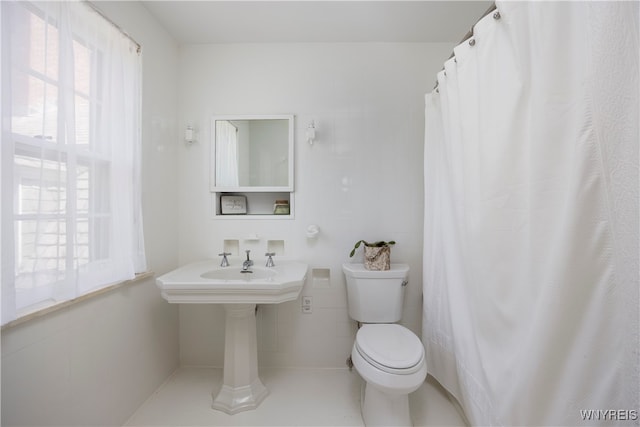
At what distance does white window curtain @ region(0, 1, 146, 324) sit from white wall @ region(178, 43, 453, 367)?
55 centimetres

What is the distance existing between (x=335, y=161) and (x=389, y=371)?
1.25m

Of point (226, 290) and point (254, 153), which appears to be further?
point (254, 153)

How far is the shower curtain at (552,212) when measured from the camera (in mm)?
563

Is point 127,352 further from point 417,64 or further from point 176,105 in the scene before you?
point 417,64

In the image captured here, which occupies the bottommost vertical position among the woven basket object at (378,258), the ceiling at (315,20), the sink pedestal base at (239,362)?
the sink pedestal base at (239,362)

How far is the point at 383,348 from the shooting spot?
1.19m

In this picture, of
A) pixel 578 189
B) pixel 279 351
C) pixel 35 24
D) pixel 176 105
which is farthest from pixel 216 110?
pixel 578 189

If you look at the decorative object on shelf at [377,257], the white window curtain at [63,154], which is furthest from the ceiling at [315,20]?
the decorative object on shelf at [377,257]

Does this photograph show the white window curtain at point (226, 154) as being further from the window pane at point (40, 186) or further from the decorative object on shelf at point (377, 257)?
the decorative object on shelf at point (377, 257)

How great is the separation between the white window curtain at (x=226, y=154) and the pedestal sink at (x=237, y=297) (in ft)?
1.93

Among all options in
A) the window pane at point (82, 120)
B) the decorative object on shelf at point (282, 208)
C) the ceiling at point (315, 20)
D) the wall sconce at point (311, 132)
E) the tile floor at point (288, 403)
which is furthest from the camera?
the decorative object on shelf at point (282, 208)


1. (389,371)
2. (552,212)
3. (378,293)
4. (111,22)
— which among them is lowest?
(389,371)

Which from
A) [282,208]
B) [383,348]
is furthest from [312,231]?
[383,348]

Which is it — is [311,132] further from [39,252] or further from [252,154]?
[39,252]
